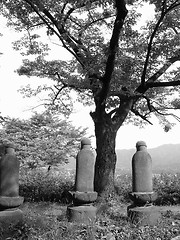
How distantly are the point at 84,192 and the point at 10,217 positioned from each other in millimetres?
1834

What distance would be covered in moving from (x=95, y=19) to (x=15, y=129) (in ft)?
49.5

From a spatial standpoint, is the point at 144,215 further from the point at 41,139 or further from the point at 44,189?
the point at 41,139

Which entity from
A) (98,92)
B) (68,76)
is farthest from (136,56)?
(68,76)

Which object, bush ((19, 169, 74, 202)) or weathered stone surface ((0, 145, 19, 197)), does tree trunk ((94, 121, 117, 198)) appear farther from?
weathered stone surface ((0, 145, 19, 197))

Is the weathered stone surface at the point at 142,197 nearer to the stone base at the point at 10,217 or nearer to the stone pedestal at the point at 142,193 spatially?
the stone pedestal at the point at 142,193

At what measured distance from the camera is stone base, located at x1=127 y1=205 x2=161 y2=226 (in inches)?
230

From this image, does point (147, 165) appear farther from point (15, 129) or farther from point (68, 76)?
point (15, 129)

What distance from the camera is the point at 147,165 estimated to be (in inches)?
247

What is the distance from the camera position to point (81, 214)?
231 inches

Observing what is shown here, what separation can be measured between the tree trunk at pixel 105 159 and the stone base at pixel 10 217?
4.42 m

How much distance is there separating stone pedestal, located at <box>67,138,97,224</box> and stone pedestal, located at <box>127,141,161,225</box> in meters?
0.99

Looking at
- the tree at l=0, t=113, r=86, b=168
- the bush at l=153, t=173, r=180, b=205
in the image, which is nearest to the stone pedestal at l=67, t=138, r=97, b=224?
the bush at l=153, t=173, r=180, b=205

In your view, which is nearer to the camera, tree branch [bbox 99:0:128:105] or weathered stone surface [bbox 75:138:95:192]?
weathered stone surface [bbox 75:138:95:192]

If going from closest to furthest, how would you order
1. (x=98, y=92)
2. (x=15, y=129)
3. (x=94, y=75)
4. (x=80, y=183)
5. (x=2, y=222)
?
(x=2, y=222) → (x=80, y=183) → (x=94, y=75) → (x=98, y=92) → (x=15, y=129)
